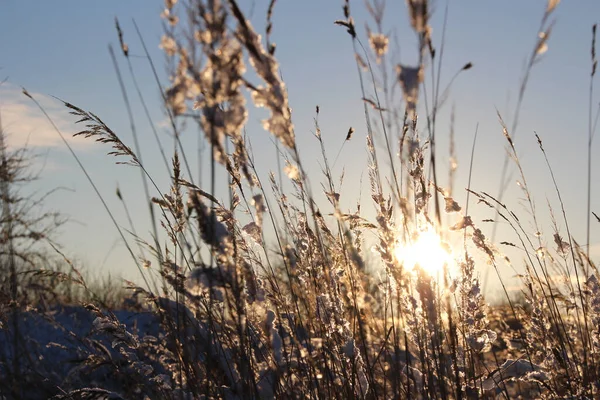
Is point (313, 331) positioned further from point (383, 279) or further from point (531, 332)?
point (531, 332)

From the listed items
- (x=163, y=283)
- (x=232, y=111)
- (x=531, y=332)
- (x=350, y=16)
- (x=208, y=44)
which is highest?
(x=350, y=16)

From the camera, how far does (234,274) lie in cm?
151

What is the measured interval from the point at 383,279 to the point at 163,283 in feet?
3.38

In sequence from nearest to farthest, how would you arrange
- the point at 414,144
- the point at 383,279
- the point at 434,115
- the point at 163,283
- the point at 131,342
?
the point at 434,115 < the point at 414,144 < the point at 163,283 < the point at 131,342 < the point at 383,279

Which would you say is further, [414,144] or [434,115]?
[414,144]

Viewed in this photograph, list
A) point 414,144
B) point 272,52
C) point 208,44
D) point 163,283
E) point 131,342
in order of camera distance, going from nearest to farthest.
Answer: point 208,44
point 272,52
point 414,144
point 163,283
point 131,342

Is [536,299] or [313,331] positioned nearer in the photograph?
[313,331]

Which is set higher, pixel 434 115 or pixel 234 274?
pixel 434 115

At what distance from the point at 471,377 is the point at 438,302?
1.62 feet

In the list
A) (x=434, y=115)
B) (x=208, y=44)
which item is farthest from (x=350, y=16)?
(x=208, y=44)

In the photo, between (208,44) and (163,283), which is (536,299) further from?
(208,44)

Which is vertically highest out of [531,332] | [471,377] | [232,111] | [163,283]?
[232,111]

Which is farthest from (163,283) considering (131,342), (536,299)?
(536,299)

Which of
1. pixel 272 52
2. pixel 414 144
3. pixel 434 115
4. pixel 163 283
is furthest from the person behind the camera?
pixel 163 283
